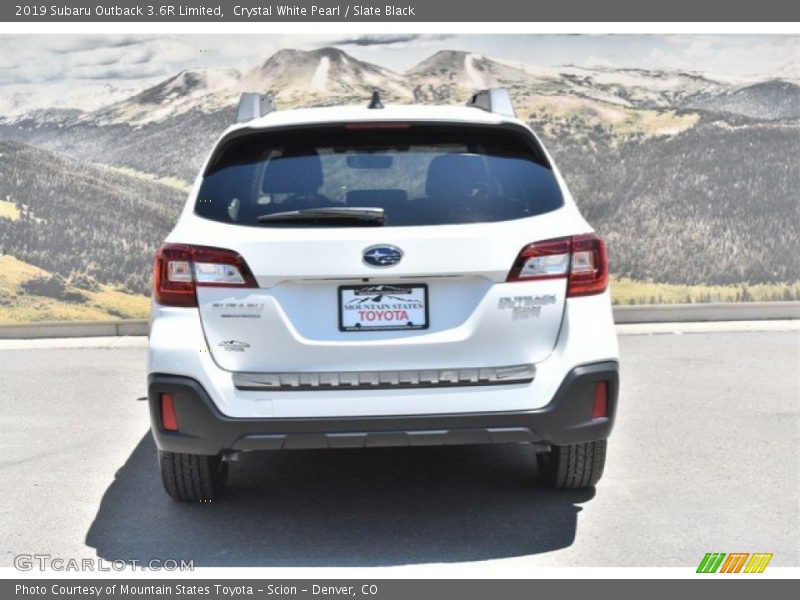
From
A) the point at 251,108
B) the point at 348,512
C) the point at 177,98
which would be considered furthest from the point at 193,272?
the point at 177,98

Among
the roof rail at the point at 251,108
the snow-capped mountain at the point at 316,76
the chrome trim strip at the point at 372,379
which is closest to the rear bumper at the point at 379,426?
the chrome trim strip at the point at 372,379

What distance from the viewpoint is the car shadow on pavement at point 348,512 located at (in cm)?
528

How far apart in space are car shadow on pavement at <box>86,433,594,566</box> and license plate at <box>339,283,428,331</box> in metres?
0.96

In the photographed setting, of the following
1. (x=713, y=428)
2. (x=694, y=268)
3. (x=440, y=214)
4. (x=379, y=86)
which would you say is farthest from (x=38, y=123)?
(x=440, y=214)

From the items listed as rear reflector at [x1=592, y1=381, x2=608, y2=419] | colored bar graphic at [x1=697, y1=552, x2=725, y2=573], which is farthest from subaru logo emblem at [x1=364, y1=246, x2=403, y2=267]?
colored bar graphic at [x1=697, y1=552, x2=725, y2=573]

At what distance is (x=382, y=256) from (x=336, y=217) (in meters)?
0.27

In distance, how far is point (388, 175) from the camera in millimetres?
5543

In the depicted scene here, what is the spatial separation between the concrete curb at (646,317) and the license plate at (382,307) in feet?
27.6

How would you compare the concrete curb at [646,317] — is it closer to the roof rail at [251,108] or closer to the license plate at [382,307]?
the roof rail at [251,108]

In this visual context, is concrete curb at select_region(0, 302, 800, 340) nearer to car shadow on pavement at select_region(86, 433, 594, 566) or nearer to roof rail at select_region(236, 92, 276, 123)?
car shadow on pavement at select_region(86, 433, 594, 566)

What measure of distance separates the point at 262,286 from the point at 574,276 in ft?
4.15

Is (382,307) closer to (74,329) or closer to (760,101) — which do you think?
(74,329)

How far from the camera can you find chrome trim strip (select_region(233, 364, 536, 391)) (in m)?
5.03

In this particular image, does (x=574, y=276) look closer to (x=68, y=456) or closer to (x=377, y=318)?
(x=377, y=318)
